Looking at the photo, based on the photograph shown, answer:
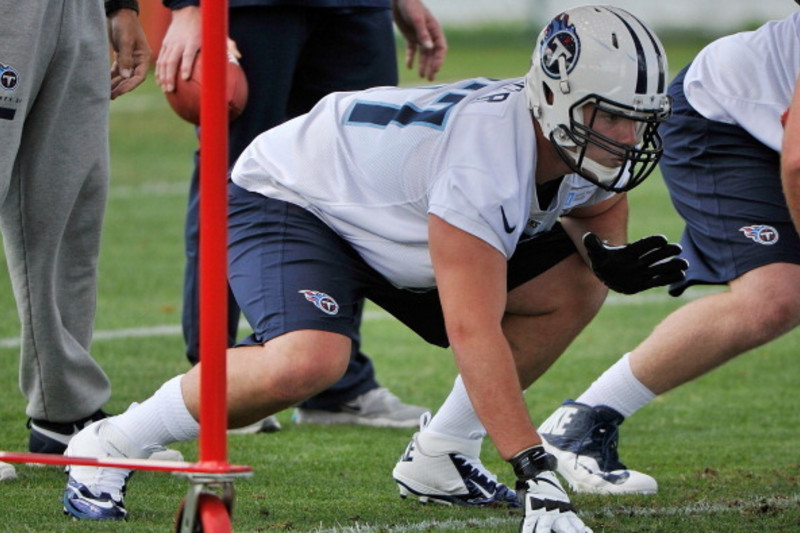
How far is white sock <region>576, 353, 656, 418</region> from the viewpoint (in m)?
4.68

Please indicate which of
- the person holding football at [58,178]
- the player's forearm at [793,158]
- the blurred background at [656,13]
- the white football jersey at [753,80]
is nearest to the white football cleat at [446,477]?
the person holding football at [58,178]

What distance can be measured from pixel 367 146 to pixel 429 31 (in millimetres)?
1746

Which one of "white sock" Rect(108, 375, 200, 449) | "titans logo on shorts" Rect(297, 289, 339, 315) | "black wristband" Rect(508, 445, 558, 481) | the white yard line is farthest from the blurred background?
"black wristband" Rect(508, 445, 558, 481)

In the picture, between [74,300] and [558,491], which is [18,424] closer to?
[74,300]

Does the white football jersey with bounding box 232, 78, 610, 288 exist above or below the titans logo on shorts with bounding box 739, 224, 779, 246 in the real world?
above

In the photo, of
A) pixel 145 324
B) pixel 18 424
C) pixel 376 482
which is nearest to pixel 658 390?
pixel 376 482

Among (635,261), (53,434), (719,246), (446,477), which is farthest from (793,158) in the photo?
(53,434)

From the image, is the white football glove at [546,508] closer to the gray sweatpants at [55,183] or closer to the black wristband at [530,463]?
the black wristband at [530,463]

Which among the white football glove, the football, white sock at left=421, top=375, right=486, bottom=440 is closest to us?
the white football glove

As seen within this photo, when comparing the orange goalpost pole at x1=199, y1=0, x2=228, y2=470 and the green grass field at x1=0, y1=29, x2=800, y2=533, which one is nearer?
the orange goalpost pole at x1=199, y1=0, x2=228, y2=470

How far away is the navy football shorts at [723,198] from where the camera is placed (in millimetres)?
4562

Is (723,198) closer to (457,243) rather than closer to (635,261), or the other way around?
(635,261)

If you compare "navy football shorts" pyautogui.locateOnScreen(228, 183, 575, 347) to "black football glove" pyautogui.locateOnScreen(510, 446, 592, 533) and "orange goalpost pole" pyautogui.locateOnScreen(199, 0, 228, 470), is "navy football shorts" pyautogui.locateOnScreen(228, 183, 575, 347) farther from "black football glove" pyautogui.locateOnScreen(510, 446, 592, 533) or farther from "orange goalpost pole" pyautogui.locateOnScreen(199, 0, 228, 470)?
"orange goalpost pole" pyautogui.locateOnScreen(199, 0, 228, 470)

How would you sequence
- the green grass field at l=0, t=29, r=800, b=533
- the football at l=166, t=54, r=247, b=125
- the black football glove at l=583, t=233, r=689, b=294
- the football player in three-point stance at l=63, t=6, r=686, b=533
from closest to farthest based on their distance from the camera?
the football player in three-point stance at l=63, t=6, r=686, b=533
the green grass field at l=0, t=29, r=800, b=533
the black football glove at l=583, t=233, r=689, b=294
the football at l=166, t=54, r=247, b=125
